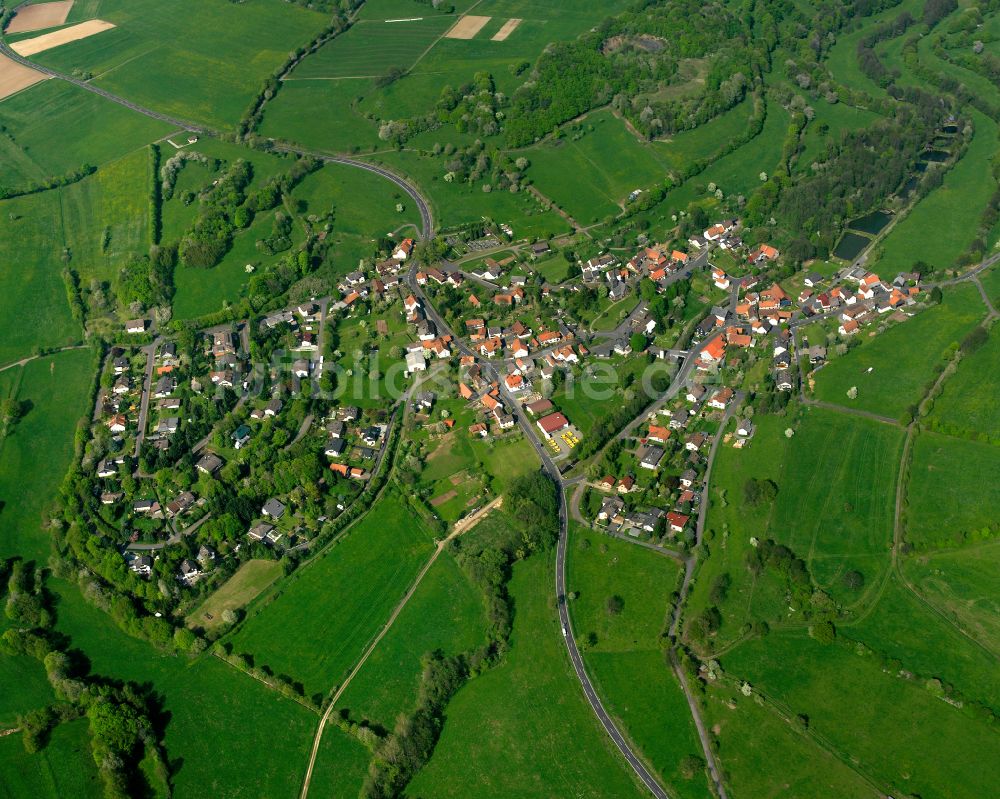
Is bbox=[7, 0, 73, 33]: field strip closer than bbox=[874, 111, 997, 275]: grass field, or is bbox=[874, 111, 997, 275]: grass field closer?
bbox=[874, 111, 997, 275]: grass field

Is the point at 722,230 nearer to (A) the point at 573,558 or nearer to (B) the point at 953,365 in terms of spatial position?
(B) the point at 953,365

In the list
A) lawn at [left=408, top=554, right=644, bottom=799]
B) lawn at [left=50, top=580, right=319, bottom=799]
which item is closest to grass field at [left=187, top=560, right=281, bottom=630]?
lawn at [left=50, top=580, right=319, bottom=799]

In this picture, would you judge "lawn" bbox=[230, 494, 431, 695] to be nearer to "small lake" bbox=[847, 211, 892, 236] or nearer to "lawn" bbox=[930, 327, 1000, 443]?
"lawn" bbox=[930, 327, 1000, 443]

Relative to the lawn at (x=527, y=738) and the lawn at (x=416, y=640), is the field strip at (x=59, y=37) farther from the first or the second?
the lawn at (x=527, y=738)

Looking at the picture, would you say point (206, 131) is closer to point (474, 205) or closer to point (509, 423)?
point (474, 205)

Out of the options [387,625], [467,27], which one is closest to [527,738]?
[387,625]

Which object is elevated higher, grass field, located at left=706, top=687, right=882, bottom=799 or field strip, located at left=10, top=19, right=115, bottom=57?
field strip, located at left=10, top=19, right=115, bottom=57
